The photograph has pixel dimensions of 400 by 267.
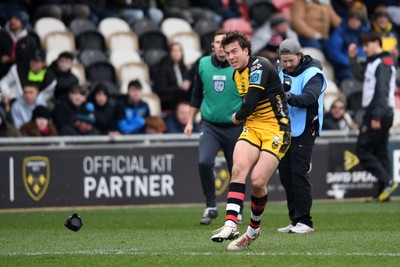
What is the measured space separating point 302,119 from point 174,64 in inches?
311

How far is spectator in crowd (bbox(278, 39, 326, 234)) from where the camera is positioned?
12.9 meters

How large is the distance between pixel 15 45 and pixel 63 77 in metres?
1.03

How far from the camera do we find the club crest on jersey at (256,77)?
36.1 ft

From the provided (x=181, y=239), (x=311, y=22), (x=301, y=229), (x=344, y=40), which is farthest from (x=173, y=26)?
(x=181, y=239)

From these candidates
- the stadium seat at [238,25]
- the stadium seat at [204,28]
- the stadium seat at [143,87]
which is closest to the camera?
the stadium seat at [143,87]

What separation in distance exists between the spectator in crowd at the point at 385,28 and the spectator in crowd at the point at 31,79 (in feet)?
24.1

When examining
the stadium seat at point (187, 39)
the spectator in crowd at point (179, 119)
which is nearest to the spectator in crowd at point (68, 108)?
the spectator in crowd at point (179, 119)

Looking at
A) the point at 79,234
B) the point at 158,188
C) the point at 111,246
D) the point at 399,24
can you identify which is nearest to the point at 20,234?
the point at 79,234

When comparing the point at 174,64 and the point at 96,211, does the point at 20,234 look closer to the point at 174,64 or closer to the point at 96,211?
the point at 96,211

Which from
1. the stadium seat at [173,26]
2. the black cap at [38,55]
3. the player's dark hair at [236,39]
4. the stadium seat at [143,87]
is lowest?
the stadium seat at [143,87]

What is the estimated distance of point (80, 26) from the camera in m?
21.5

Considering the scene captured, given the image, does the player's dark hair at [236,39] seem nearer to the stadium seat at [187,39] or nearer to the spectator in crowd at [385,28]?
the stadium seat at [187,39]

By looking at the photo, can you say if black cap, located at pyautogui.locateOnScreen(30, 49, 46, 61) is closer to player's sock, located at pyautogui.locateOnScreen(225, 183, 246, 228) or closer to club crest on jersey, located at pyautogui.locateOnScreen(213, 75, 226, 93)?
club crest on jersey, located at pyautogui.locateOnScreen(213, 75, 226, 93)

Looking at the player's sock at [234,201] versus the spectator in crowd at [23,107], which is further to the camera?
the spectator in crowd at [23,107]
